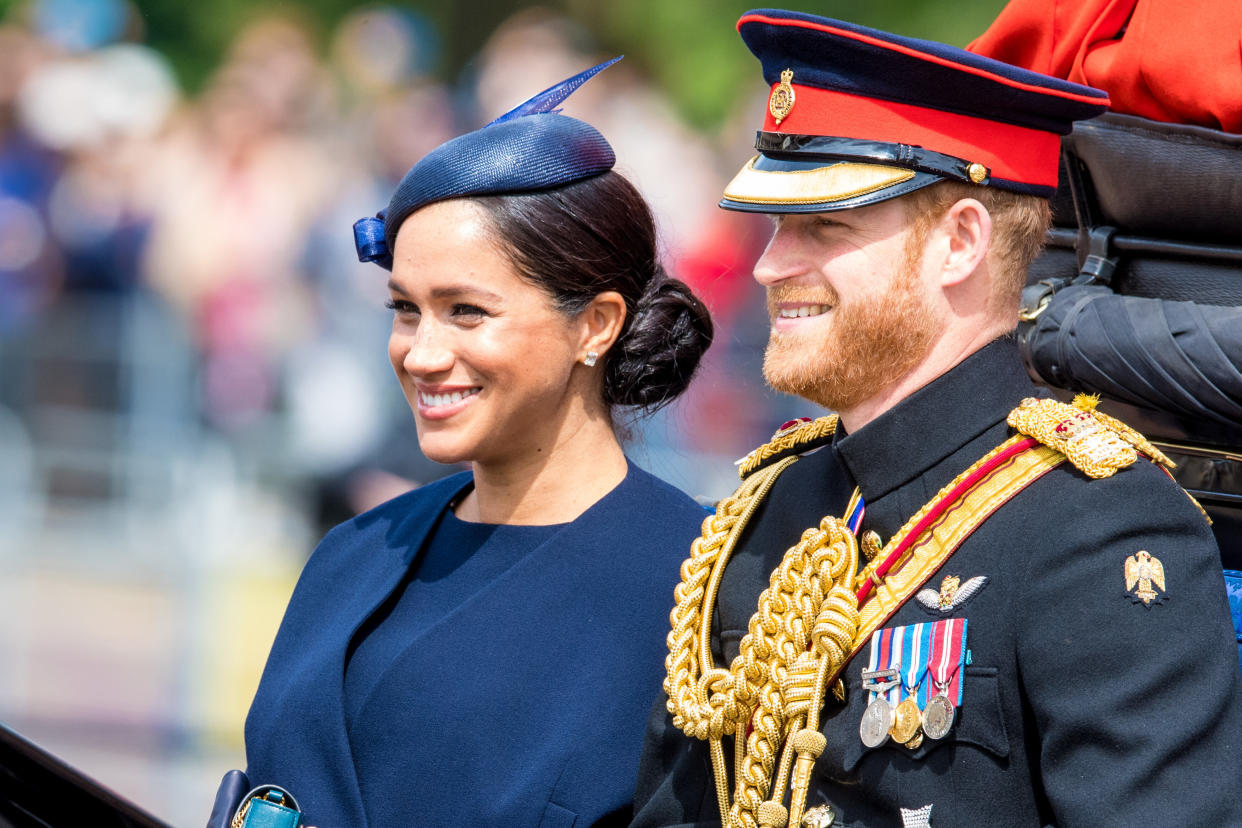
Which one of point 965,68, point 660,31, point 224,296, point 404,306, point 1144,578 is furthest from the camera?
point 660,31

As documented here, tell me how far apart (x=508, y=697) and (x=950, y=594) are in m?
0.86

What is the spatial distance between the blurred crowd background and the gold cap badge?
3358 mm

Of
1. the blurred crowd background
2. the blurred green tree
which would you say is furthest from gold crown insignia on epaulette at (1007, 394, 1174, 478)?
the blurred green tree

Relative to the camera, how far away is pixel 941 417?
212 centimetres

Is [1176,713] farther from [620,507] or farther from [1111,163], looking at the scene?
[620,507]

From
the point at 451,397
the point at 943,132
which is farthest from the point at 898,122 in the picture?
the point at 451,397

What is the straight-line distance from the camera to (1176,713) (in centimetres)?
179

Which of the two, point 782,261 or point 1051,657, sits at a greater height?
point 782,261

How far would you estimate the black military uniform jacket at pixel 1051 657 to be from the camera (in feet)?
5.86

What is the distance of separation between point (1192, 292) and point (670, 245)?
1.21 metres

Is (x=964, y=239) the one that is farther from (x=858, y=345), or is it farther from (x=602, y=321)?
(x=602, y=321)

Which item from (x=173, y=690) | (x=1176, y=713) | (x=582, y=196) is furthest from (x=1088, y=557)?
(x=173, y=690)

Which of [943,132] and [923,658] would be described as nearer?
[923,658]

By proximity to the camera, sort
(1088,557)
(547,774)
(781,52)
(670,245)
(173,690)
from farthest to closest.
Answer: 1. (173,690)
2. (670,245)
3. (547,774)
4. (781,52)
5. (1088,557)
